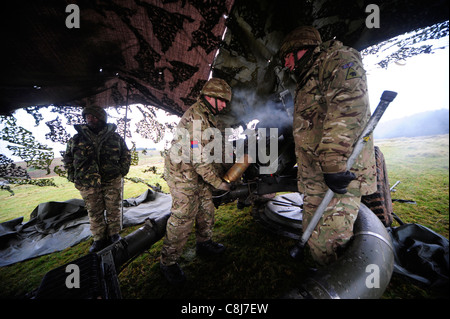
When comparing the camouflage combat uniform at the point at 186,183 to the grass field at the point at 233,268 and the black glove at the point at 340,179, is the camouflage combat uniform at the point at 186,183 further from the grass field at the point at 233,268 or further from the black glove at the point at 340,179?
the black glove at the point at 340,179

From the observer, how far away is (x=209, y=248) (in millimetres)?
2650

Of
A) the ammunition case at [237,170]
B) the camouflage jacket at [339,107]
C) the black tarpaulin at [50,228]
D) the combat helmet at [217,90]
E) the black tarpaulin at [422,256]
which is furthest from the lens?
the black tarpaulin at [50,228]

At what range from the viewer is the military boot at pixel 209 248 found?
2644 mm

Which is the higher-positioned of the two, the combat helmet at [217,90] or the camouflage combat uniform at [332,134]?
the combat helmet at [217,90]

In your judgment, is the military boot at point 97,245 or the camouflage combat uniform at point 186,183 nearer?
the camouflage combat uniform at point 186,183

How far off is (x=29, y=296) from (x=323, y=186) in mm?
3182

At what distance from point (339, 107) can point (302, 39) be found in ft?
3.11

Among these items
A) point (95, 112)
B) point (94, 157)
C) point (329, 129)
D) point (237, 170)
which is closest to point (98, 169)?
point (94, 157)

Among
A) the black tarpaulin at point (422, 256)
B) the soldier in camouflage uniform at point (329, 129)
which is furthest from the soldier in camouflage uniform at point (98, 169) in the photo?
the black tarpaulin at point (422, 256)

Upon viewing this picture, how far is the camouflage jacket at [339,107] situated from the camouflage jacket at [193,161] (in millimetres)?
1441

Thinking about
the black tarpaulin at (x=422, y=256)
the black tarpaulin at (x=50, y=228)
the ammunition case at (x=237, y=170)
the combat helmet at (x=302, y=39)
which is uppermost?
the combat helmet at (x=302, y=39)

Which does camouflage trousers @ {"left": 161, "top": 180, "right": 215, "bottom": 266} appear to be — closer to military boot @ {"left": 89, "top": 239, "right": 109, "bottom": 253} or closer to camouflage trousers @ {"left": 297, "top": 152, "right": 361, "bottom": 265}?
camouflage trousers @ {"left": 297, "top": 152, "right": 361, "bottom": 265}

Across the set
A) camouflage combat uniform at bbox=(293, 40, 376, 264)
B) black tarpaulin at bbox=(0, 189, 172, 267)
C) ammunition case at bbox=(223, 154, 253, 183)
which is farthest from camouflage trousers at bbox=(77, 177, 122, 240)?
camouflage combat uniform at bbox=(293, 40, 376, 264)

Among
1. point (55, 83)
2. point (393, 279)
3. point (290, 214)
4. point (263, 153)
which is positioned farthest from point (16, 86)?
point (393, 279)
